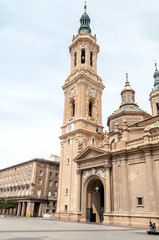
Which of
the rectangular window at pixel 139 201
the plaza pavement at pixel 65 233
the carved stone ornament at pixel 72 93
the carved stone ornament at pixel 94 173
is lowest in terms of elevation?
the plaza pavement at pixel 65 233

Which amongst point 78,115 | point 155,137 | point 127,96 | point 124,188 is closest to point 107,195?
point 124,188

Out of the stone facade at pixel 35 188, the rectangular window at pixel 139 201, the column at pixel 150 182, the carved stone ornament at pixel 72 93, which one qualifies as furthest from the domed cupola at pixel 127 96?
the stone facade at pixel 35 188

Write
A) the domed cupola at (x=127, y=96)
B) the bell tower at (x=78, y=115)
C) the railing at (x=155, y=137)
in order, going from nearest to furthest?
the railing at (x=155, y=137)
the bell tower at (x=78, y=115)
the domed cupola at (x=127, y=96)

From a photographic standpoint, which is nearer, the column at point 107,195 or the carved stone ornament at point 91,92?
the column at point 107,195

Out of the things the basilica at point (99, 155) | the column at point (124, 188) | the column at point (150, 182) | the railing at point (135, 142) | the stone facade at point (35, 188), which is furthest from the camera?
the stone facade at point (35, 188)

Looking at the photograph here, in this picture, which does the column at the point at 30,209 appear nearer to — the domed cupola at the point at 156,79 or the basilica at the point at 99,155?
the basilica at the point at 99,155

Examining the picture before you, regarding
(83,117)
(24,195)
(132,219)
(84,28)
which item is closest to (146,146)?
(132,219)

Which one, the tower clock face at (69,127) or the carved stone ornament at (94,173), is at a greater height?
the tower clock face at (69,127)

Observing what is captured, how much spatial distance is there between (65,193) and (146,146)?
15.2 meters

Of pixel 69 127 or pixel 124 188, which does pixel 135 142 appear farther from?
pixel 69 127

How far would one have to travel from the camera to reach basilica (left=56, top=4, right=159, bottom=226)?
2183 centimetres

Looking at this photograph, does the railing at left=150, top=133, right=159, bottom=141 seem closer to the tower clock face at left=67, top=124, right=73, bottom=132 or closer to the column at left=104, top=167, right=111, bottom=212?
the column at left=104, top=167, right=111, bottom=212

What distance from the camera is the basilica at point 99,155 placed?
21.8m

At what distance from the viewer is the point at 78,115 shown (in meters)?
34.4
